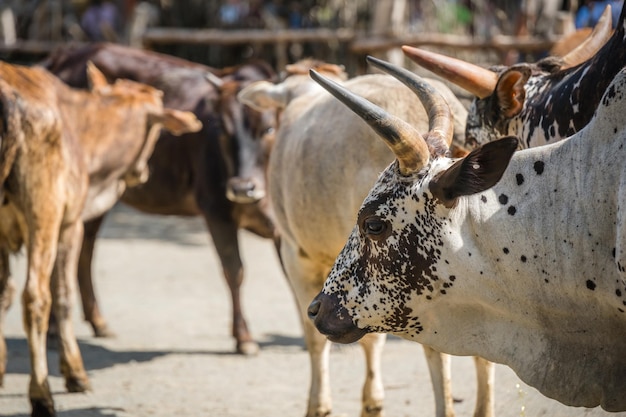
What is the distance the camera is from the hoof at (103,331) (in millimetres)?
7949

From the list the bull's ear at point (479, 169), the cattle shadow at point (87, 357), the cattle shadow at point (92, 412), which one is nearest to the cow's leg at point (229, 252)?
the cattle shadow at point (87, 357)

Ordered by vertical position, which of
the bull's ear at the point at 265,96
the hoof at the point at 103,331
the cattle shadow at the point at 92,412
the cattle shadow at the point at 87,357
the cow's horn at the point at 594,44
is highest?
the cow's horn at the point at 594,44

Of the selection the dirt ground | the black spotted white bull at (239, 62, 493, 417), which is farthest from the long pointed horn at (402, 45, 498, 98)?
the dirt ground

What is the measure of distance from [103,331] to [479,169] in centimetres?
534

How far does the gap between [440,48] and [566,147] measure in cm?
832

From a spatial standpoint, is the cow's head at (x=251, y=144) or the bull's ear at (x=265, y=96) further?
the cow's head at (x=251, y=144)

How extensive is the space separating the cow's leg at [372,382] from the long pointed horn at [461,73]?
147 cm

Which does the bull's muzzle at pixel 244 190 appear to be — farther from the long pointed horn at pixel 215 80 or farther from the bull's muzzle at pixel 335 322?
the bull's muzzle at pixel 335 322

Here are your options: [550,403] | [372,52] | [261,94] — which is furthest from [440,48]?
[550,403]

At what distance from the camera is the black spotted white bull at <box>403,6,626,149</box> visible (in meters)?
3.95

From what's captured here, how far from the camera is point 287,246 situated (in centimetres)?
567

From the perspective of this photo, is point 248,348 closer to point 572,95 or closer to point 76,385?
point 76,385

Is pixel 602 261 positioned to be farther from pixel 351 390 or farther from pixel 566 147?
pixel 351 390

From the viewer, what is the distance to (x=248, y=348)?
24.2ft
